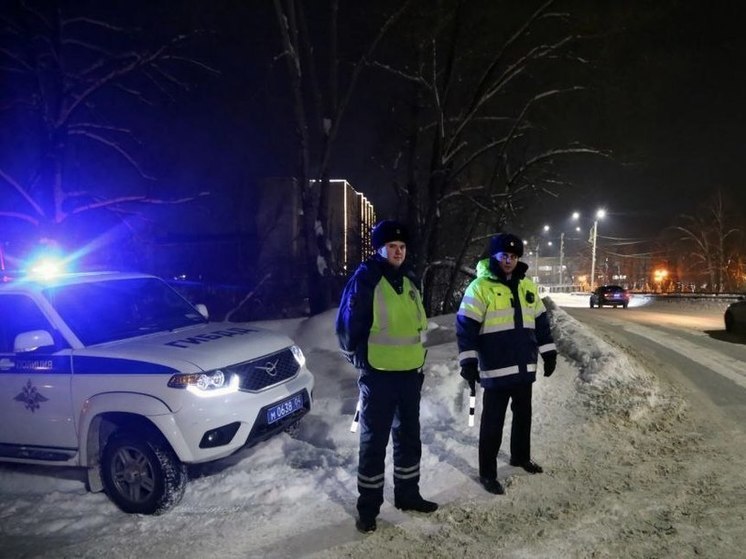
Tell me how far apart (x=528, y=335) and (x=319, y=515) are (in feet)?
7.12

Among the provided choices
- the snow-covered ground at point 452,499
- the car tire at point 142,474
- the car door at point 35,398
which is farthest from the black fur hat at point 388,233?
the car door at point 35,398

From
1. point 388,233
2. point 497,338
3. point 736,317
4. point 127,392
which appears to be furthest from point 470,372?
point 736,317

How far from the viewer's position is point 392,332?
12.8 ft

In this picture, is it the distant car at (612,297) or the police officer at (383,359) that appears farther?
the distant car at (612,297)

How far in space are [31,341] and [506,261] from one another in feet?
12.8

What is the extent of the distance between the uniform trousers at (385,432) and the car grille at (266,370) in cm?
115

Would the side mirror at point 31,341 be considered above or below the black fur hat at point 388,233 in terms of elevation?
below

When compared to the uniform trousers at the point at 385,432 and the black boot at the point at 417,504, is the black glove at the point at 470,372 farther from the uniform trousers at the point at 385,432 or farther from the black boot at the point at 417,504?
the black boot at the point at 417,504

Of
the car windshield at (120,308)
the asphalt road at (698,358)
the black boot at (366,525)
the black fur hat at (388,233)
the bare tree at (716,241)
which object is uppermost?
the bare tree at (716,241)

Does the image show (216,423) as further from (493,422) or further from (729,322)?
(729,322)

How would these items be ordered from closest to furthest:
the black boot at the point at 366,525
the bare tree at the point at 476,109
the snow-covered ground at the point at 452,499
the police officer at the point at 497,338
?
the snow-covered ground at the point at 452,499, the black boot at the point at 366,525, the police officer at the point at 497,338, the bare tree at the point at 476,109

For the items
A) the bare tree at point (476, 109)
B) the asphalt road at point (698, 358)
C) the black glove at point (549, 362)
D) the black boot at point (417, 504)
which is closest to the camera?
the black boot at point (417, 504)

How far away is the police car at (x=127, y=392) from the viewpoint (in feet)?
13.9

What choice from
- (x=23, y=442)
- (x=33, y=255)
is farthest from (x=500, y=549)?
(x=33, y=255)
